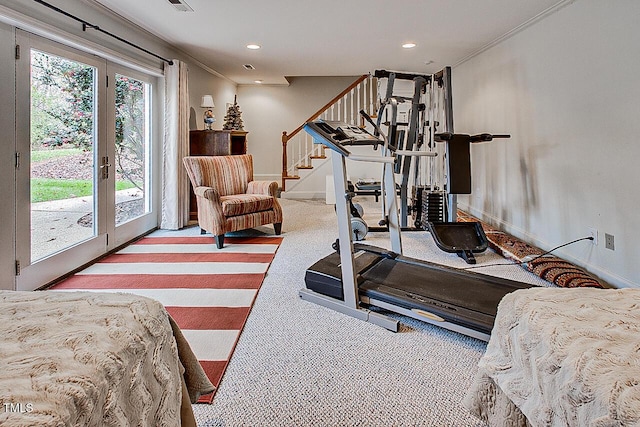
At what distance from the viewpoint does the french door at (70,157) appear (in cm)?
294

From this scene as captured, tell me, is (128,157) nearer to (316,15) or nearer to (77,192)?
(77,192)

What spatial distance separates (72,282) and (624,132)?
4273mm

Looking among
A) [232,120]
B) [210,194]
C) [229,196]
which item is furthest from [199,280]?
[232,120]

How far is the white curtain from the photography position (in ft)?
16.8

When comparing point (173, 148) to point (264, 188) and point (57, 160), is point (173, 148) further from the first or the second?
point (57, 160)

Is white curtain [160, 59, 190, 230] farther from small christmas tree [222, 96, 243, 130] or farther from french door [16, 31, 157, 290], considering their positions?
small christmas tree [222, 96, 243, 130]

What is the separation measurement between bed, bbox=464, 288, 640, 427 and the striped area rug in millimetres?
1170

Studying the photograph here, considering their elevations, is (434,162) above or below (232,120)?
below

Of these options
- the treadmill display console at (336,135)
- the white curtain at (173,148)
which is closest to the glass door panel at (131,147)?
the white curtain at (173,148)

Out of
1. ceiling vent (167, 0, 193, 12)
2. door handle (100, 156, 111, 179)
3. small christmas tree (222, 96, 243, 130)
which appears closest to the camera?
ceiling vent (167, 0, 193, 12)

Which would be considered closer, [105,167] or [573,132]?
[573,132]

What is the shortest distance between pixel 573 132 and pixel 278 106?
6.52 meters

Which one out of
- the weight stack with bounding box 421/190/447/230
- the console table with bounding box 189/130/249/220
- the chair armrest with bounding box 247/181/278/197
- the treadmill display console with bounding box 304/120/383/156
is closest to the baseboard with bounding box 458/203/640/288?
the weight stack with bounding box 421/190/447/230

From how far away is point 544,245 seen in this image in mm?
3945
